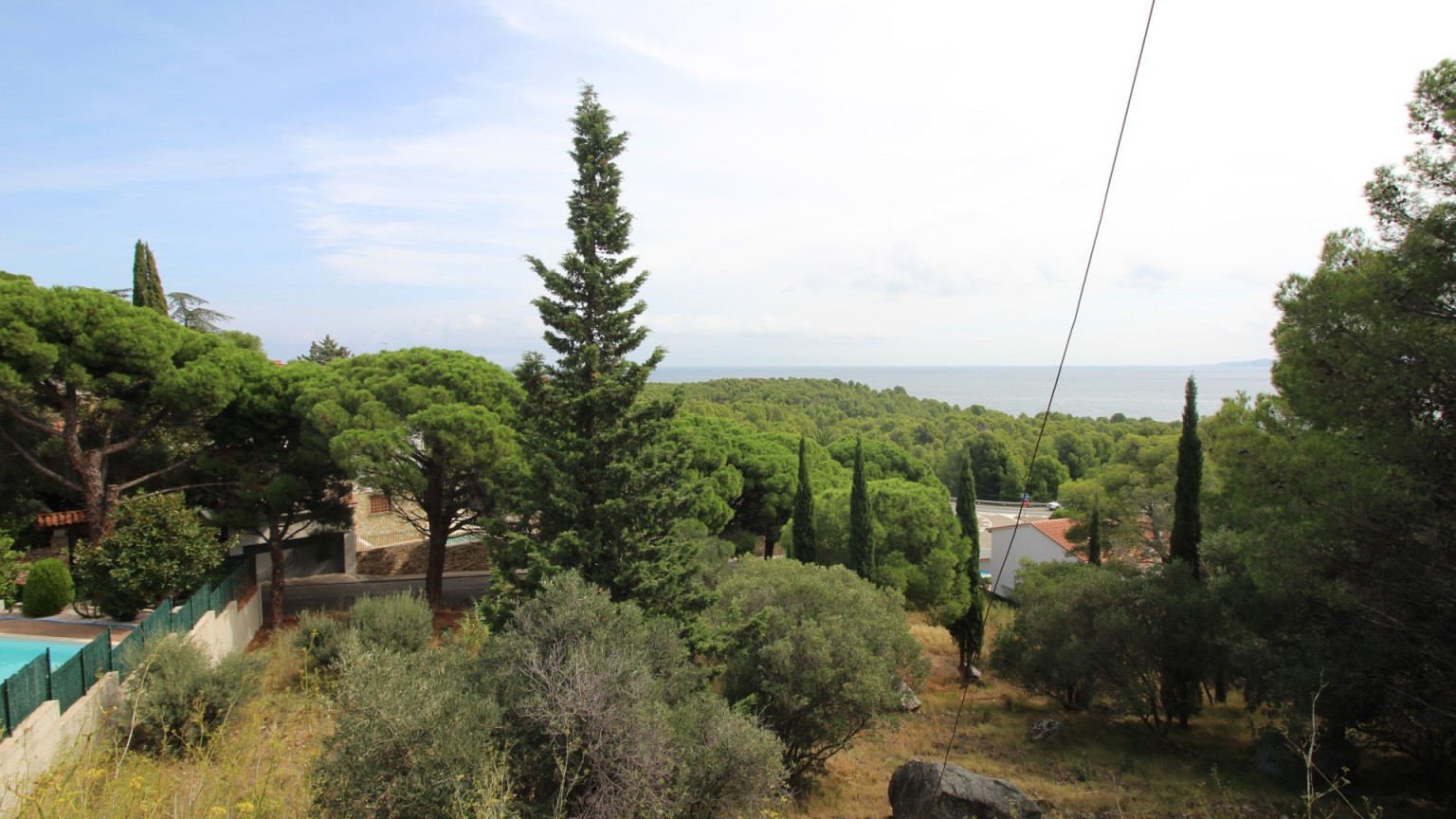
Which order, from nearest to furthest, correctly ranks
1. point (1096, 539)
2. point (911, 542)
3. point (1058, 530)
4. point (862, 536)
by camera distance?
point (862, 536) → point (911, 542) → point (1096, 539) → point (1058, 530)

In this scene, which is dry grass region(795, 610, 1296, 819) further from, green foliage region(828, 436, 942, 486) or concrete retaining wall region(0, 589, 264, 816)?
green foliage region(828, 436, 942, 486)

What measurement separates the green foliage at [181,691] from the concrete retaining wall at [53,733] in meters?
0.34

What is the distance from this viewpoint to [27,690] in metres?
7.43

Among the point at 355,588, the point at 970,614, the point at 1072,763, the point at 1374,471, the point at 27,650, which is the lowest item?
the point at 1072,763

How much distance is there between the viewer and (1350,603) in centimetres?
840

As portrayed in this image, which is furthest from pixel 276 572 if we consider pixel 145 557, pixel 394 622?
pixel 394 622

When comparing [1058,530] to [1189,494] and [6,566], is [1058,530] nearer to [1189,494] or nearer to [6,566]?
[1189,494]

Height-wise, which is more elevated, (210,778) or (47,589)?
(210,778)

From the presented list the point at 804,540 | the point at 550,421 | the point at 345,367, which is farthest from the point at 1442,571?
the point at 345,367

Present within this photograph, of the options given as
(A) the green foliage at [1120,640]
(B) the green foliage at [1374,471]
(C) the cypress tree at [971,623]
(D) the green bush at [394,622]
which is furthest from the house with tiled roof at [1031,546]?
(D) the green bush at [394,622]

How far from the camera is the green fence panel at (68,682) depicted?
314 inches

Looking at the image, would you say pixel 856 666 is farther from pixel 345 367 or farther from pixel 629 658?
pixel 345 367

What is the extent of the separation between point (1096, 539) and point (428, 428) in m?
20.0

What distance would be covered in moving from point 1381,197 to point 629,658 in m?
10.5
